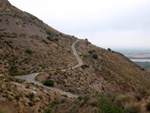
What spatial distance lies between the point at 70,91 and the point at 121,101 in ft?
46.1

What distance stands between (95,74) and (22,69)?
21.4 meters

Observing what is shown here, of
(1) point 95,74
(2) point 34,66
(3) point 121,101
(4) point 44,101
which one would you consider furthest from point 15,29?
(3) point 121,101

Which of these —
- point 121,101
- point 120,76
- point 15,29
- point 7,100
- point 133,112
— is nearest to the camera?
point 133,112

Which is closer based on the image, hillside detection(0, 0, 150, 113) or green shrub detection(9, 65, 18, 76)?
hillside detection(0, 0, 150, 113)

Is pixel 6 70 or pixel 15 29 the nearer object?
pixel 6 70

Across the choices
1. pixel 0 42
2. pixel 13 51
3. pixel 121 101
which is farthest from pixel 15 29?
pixel 121 101

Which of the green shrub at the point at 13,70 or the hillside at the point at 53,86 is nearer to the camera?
the hillside at the point at 53,86

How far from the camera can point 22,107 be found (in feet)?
33.9

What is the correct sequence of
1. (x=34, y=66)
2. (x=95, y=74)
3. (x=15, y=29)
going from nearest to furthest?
(x=34, y=66), (x=95, y=74), (x=15, y=29)

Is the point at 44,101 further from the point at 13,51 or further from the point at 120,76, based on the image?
the point at 120,76

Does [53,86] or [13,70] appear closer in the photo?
[53,86]

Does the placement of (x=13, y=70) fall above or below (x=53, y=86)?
above

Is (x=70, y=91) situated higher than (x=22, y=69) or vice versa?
(x=22, y=69)

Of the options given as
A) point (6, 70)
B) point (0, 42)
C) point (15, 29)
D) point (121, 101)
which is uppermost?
point (15, 29)
